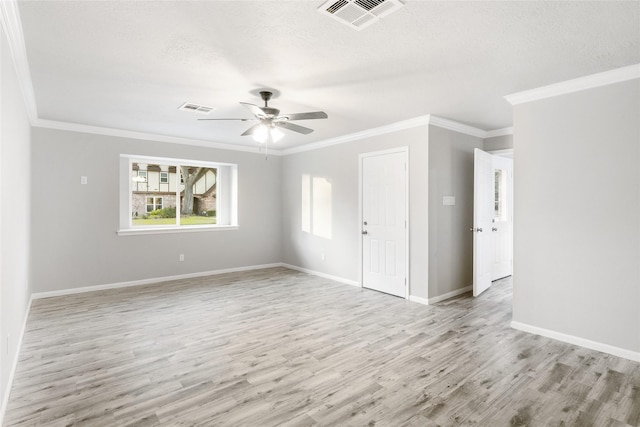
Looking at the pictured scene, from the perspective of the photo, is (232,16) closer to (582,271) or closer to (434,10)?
(434,10)

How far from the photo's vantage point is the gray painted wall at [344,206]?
466cm

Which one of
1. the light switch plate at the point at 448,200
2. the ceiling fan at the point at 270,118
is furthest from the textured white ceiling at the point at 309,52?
the light switch plate at the point at 448,200

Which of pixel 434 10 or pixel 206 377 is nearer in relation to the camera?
pixel 434 10

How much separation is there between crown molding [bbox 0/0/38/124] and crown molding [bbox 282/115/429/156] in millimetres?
3942

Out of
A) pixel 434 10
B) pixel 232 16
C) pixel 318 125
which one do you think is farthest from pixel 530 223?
pixel 232 16

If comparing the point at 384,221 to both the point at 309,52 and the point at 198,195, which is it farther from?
the point at 198,195

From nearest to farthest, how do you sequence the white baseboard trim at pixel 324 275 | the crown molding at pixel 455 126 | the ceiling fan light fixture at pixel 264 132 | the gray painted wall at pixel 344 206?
1. the ceiling fan light fixture at pixel 264 132
2. the crown molding at pixel 455 126
3. the gray painted wall at pixel 344 206
4. the white baseboard trim at pixel 324 275

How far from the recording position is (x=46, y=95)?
3701mm

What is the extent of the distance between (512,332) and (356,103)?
9.67ft

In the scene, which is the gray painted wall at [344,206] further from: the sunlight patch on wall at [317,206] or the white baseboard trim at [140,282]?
the white baseboard trim at [140,282]

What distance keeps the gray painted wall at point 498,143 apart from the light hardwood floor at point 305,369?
229cm

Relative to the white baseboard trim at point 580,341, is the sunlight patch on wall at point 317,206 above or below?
above

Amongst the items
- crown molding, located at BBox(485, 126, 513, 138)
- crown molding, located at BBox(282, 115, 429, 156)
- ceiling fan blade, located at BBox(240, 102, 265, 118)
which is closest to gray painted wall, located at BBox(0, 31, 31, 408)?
ceiling fan blade, located at BBox(240, 102, 265, 118)

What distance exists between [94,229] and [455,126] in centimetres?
548
